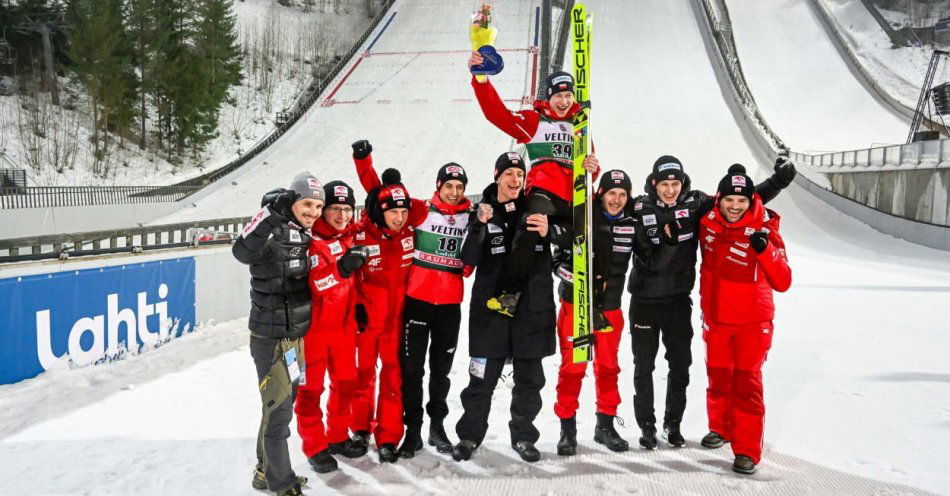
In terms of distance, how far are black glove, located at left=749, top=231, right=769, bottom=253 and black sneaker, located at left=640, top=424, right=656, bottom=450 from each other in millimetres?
1242

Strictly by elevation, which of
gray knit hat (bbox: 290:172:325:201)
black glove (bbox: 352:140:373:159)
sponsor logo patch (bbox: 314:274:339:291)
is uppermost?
black glove (bbox: 352:140:373:159)

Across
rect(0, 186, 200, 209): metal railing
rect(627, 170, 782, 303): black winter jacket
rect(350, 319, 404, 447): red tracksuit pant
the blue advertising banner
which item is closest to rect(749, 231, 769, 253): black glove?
rect(627, 170, 782, 303): black winter jacket

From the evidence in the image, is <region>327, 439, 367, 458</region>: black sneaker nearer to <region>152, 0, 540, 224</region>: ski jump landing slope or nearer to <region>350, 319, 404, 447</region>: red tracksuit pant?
<region>350, 319, 404, 447</region>: red tracksuit pant

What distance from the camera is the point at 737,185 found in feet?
10.5

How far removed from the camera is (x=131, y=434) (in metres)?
A: 3.71

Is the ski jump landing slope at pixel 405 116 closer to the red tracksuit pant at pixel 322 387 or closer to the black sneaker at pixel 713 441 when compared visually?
the red tracksuit pant at pixel 322 387

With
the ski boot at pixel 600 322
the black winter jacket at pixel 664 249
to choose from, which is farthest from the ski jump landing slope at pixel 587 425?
the black winter jacket at pixel 664 249

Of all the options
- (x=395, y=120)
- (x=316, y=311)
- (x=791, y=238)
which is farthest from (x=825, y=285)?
(x=395, y=120)

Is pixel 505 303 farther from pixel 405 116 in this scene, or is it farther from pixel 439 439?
pixel 405 116

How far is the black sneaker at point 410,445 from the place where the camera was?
11.0 feet

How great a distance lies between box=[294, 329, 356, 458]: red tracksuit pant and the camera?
319 cm

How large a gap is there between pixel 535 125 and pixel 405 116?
19003 mm

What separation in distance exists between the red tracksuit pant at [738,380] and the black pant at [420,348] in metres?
1.55

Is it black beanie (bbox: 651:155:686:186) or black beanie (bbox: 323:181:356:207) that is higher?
black beanie (bbox: 651:155:686:186)
